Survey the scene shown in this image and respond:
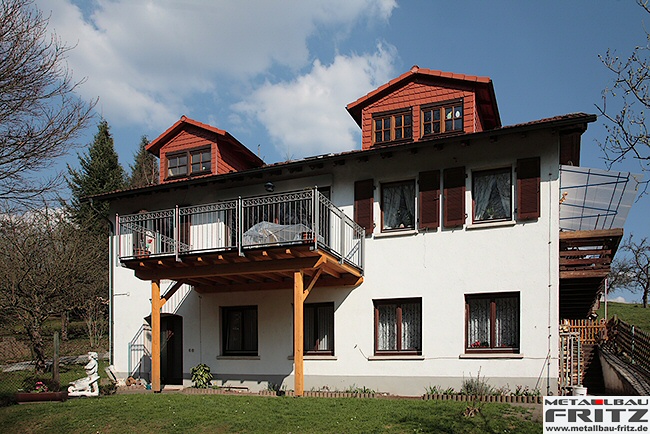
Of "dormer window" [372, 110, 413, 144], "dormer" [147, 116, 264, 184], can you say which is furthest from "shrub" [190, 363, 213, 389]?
"dormer window" [372, 110, 413, 144]

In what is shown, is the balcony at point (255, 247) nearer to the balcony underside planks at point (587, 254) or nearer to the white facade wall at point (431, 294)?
Answer: the white facade wall at point (431, 294)

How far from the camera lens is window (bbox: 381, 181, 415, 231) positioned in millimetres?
16094

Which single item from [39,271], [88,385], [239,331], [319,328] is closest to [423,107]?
[319,328]

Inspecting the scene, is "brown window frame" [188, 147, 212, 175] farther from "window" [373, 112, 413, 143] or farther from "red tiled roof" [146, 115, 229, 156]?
"window" [373, 112, 413, 143]

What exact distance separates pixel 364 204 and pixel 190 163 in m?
7.24

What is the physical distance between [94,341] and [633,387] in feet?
80.7

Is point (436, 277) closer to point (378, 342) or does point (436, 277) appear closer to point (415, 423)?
point (378, 342)

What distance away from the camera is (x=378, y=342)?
1598 cm

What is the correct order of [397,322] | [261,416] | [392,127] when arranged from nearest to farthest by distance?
[261,416] → [397,322] → [392,127]

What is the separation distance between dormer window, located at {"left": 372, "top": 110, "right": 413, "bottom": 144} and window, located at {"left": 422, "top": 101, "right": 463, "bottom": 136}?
452mm

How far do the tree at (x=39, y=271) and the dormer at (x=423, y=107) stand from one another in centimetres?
1251

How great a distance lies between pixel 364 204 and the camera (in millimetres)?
16406

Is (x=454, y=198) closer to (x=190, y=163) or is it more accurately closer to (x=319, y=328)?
(x=319, y=328)

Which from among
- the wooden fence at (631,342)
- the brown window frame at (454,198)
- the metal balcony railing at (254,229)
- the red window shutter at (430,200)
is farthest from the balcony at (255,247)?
the wooden fence at (631,342)
